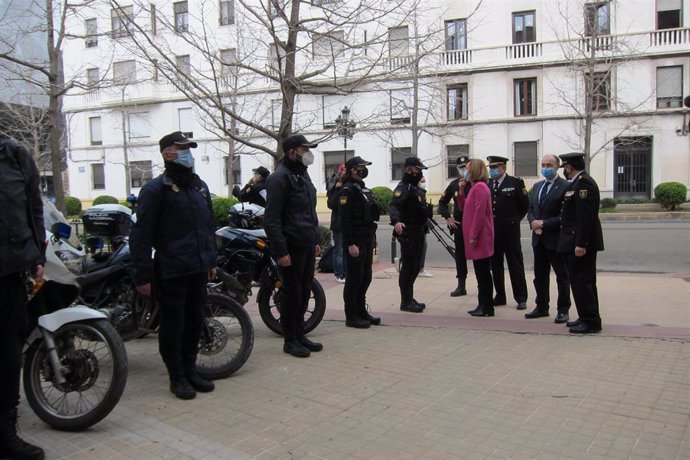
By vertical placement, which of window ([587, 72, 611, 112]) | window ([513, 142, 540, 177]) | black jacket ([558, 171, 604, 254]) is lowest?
black jacket ([558, 171, 604, 254])

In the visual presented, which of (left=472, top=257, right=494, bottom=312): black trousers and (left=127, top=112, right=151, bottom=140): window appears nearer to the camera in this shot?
(left=472, top=257, right=494, bottom=312): black trousers

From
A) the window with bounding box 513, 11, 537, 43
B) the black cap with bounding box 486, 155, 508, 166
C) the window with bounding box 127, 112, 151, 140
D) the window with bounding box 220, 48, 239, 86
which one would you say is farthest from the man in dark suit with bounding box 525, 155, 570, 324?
the window with bounding box 127, 112, 151, 140

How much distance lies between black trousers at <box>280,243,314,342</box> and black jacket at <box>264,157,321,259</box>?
0.35 feet

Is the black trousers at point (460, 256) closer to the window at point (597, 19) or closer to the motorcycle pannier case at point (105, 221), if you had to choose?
the motorcycle pannier case at point (105, 221)

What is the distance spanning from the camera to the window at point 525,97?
3086cm

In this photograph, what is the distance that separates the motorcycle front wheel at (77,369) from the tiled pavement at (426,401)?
0.41 feet

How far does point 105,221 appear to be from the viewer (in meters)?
5.21

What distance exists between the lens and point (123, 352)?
150 inches

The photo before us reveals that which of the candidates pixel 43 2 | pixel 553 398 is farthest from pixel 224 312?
pixel 43 2

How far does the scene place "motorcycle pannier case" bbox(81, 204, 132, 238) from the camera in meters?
5.21

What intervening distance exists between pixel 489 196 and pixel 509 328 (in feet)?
5.34

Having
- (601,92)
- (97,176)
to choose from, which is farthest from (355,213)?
(97,176)

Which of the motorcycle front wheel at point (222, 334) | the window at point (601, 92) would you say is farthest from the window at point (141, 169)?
the motorcycle front wheel at point (222, 334)

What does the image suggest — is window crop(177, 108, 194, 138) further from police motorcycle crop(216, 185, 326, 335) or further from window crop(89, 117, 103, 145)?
police motorcycle crop(216, 185, 326, 335)
